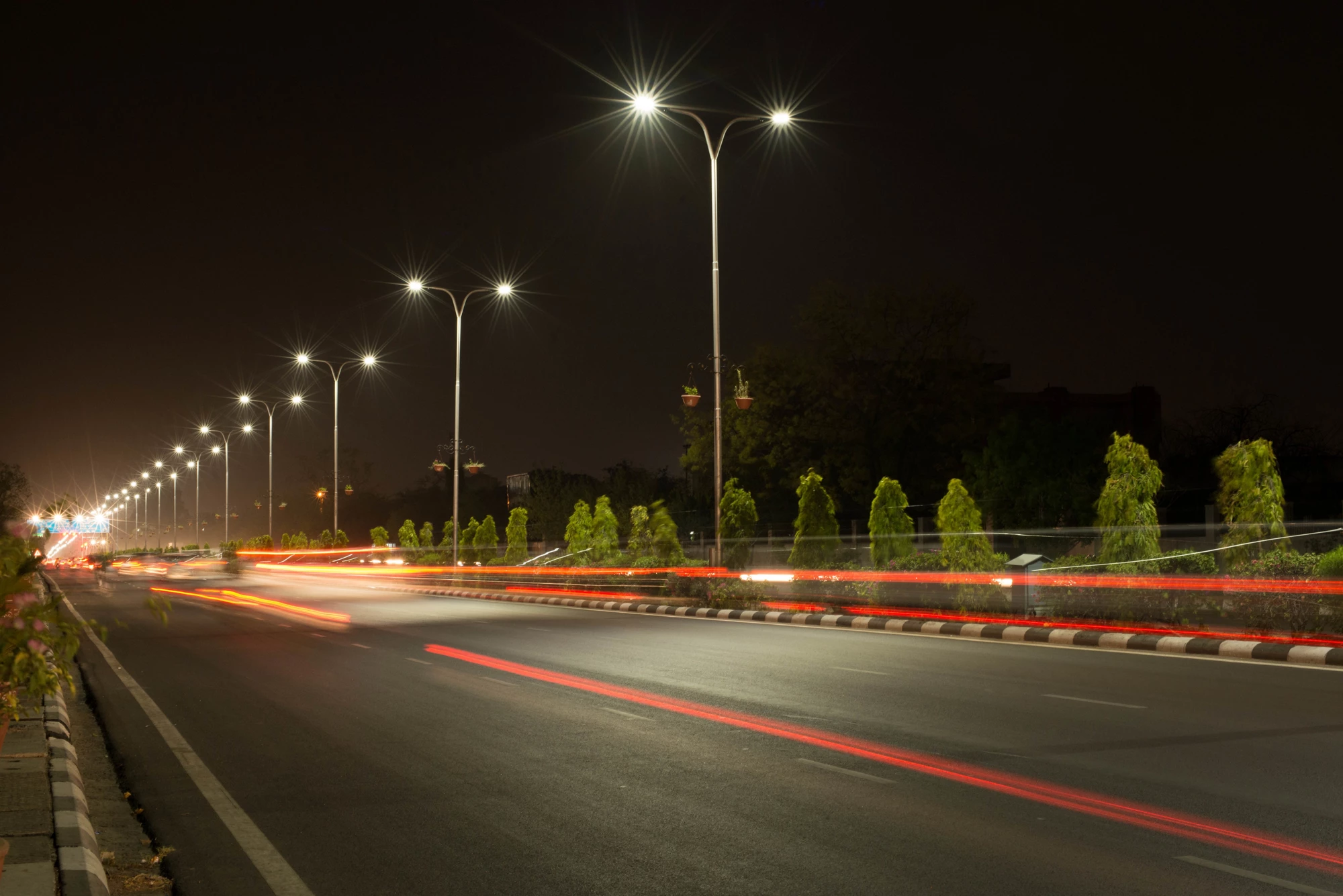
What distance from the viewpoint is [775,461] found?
5797 cm

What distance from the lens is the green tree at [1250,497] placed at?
18484 mm

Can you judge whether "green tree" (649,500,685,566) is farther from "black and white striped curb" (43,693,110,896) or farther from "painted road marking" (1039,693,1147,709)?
"black and white striped curb" (43,693,110,896)

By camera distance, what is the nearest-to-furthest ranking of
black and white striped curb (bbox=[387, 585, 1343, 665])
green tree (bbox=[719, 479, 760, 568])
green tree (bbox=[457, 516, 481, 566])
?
black and white striped curb (bbox=[387, 585, 1343, 665]) < green tree (bbox=[719, 479, 760, 568]) < green tree (bbox=[457, 516, 481, 566])

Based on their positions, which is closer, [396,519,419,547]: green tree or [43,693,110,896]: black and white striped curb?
[43,693,110,896]: black and white striped curb

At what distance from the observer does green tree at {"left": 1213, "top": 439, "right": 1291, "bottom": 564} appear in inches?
728

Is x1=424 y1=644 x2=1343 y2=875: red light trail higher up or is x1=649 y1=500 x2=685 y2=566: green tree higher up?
x1=649 y1=500 x2=685 y2=566: green tree

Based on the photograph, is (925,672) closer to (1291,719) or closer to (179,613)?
(1291,719)

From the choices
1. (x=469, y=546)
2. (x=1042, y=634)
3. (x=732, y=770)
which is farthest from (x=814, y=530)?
(x=469, y=546)

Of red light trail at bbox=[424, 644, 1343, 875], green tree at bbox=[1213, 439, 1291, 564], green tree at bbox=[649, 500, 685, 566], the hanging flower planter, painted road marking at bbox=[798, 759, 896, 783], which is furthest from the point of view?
green tree at bbox=[649, 500, 685, 566]

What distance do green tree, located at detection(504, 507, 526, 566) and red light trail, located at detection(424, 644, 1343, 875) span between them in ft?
139

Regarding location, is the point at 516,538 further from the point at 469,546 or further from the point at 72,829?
the point at 72,829

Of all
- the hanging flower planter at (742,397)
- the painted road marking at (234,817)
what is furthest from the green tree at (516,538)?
the painted road marking at (234,817)

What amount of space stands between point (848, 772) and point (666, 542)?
31.7 meters

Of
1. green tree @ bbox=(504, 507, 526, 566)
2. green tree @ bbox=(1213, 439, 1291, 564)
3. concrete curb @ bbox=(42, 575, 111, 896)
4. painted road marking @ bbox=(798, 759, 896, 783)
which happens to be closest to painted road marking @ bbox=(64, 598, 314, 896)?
concrete curb @ bbox=(42, 575, 111, 896)
